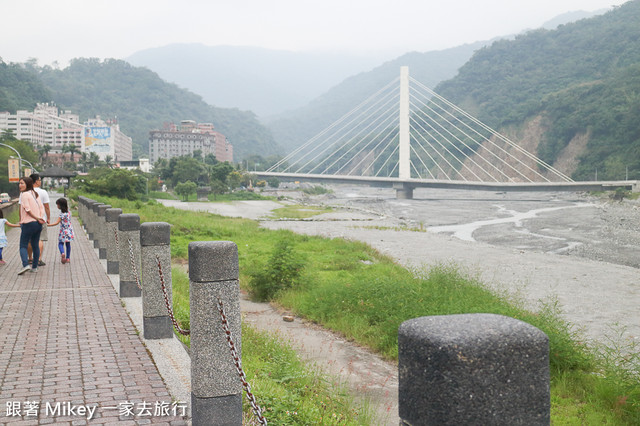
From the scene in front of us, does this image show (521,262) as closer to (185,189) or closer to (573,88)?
(185,189)

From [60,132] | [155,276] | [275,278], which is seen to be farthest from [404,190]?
[60,132]

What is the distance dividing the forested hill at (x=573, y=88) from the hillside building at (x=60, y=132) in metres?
74.6

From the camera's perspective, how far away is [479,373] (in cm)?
158

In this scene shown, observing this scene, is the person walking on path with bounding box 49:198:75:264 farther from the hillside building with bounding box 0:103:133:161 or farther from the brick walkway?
the hillside building with bounding box 0:103:133:161

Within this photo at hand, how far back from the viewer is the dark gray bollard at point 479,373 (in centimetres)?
157

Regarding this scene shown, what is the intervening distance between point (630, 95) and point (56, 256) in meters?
74.3

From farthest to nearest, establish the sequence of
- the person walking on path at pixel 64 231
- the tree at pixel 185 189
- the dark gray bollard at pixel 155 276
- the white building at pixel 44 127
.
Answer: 1. the white building at pixel 44 127
2. the tree at pixel 185 189
3. the person walking on path at pixel 64 231
4. the dark gray bollard at pixel 155 276

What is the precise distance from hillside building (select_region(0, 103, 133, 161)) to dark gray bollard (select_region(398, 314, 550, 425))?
128 meters

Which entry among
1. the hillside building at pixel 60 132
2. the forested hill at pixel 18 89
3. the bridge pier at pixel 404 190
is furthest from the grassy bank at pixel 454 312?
the forested hill at pixel 18 89

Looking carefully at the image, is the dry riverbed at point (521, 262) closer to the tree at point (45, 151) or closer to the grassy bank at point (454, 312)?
the grassy bank at point (454, 312)

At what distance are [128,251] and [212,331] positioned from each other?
14.5 ft

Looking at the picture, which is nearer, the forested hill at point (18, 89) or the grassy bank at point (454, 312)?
the grassy bank at point (454, 312)

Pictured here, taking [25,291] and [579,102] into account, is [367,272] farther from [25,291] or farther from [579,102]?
[579,102]

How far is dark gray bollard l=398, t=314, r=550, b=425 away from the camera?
157cm
